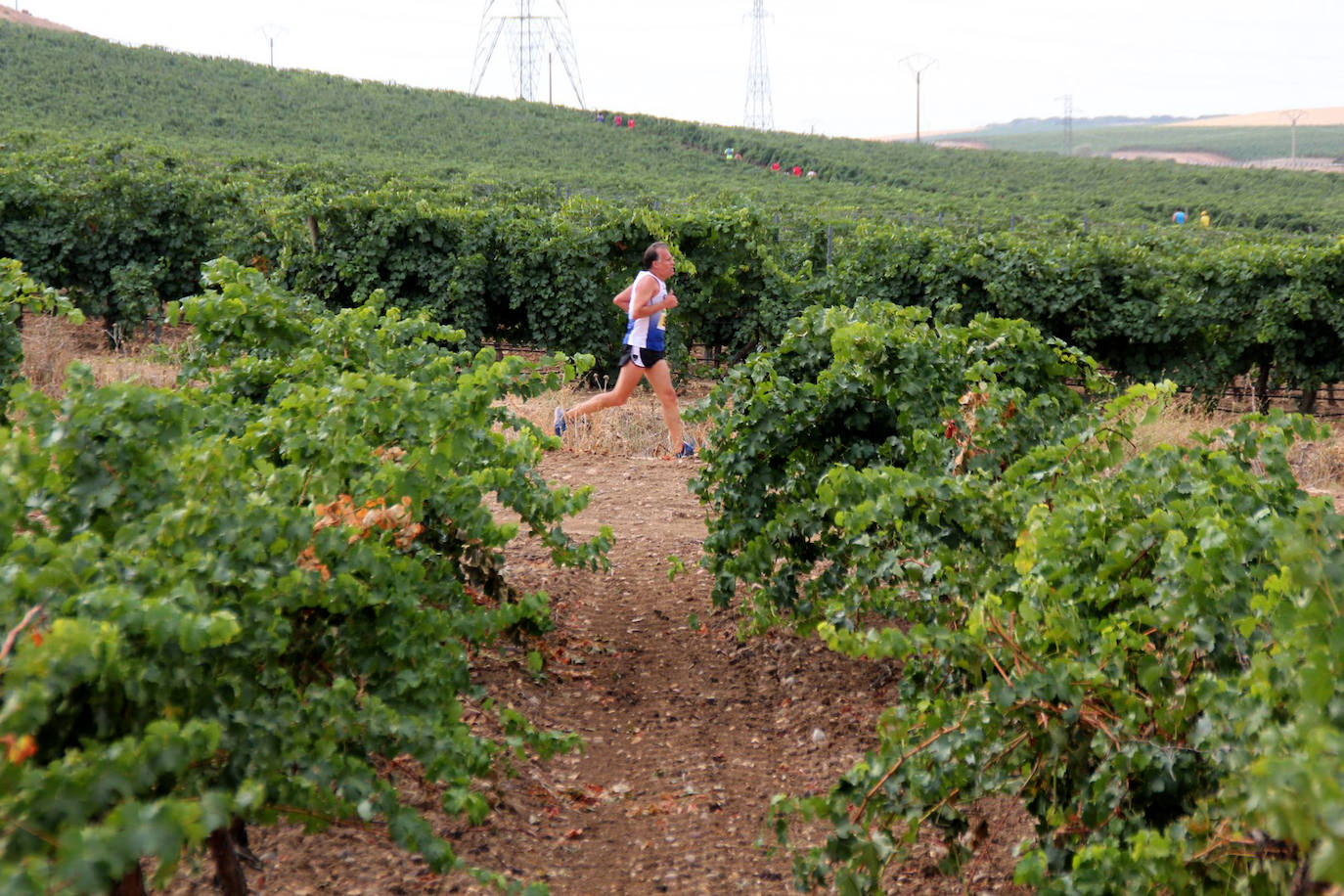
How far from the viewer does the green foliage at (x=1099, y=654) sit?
1.89 m

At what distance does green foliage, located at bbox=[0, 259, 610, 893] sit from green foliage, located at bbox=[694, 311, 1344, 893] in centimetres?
97

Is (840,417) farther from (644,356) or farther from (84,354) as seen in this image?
(84,354)

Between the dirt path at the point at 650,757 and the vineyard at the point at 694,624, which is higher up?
the vineyard at the point at 694,624

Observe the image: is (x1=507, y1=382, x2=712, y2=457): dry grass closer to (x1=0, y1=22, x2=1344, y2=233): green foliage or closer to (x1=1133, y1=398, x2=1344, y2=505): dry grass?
(x1=1133, y1=398, x2=1344, y2=505): dry grass

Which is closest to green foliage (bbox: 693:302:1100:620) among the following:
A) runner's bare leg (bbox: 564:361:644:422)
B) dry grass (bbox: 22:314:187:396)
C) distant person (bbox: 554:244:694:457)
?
distant person (bbox: 554:244:694:457)

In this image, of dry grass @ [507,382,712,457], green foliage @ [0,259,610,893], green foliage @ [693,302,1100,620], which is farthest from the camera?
dry grass @ [507,382,712,457]

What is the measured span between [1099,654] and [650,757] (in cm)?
204

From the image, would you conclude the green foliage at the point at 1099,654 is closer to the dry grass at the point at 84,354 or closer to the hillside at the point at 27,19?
the dry grass at the point at 84,354

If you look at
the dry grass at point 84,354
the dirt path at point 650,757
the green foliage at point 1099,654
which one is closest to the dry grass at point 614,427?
the dirt path at point 650,757

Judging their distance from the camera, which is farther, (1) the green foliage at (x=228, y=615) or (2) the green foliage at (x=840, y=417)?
(2) the green foliage at (x=840, y=417)

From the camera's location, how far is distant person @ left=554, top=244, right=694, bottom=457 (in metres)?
7.95

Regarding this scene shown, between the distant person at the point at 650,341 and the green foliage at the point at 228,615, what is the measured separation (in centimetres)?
437

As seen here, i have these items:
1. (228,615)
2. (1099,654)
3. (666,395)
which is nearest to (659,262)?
(666,395)

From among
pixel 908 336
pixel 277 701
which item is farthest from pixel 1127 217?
pixel 277 701
